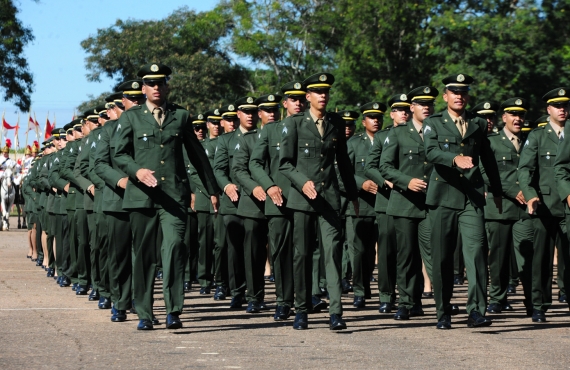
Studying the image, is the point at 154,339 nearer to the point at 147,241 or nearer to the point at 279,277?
the point at 147,241

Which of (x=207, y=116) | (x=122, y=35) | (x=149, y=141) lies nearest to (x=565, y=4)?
(x=207, y=116)

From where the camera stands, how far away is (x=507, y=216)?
533 inches

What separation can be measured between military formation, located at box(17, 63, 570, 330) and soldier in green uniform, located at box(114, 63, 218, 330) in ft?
0.04

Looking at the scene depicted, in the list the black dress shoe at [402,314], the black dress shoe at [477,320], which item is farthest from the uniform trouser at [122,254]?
the black dress shoe at [477,320]

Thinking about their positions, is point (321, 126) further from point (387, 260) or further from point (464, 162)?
point (387, 260)

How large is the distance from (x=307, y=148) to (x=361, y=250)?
3.12 metres

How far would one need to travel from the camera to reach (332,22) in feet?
174

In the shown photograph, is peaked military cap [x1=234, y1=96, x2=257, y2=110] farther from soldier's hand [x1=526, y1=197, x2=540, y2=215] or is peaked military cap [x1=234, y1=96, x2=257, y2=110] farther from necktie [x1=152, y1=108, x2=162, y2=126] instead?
soldier's hand [x1=526, y1=197, x2=540, y2=215]

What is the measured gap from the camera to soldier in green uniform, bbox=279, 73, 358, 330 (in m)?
11.5

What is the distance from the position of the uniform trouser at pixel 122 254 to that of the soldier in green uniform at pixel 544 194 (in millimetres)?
3860

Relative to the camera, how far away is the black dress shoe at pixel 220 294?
49.7ft

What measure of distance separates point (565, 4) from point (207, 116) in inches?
812

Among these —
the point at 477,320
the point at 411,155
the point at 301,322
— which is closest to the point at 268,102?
the point at 411,155

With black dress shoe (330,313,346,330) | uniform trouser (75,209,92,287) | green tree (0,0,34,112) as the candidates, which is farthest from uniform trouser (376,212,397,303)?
green tree (0,0,34,112)
